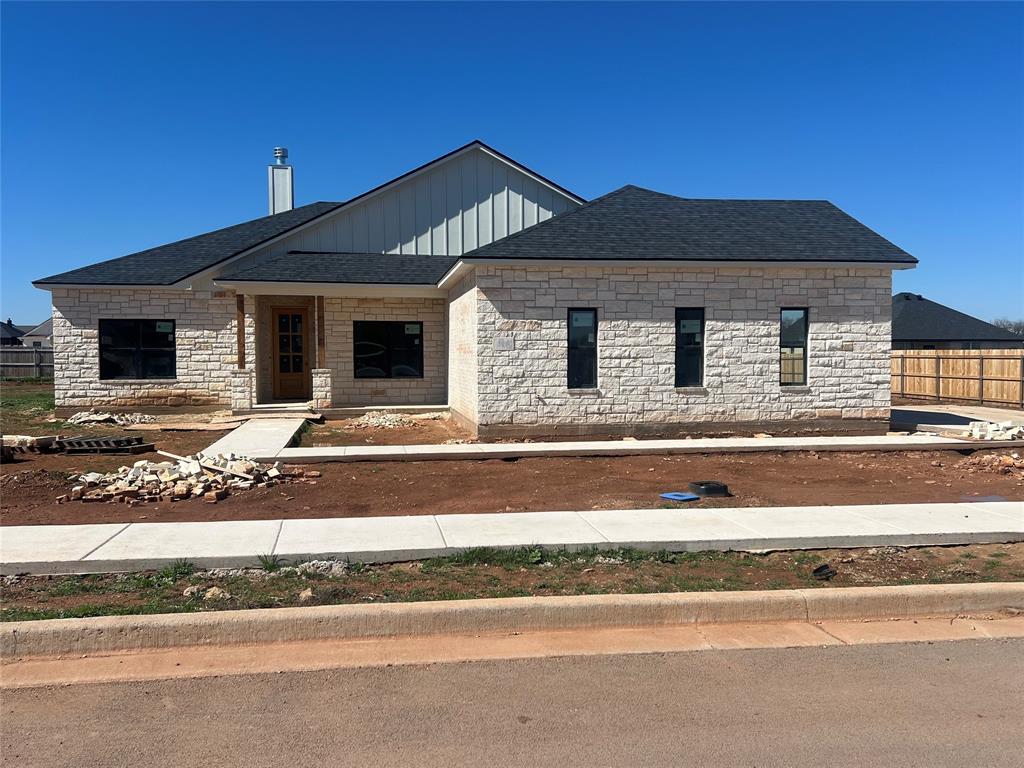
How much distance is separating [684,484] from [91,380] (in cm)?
1582

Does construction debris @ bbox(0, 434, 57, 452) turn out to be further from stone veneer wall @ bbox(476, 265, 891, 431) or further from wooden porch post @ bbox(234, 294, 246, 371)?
stone veneer wall @ bbox(476, 265, 891, 431)

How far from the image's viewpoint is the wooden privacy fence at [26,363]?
38156 millimetres

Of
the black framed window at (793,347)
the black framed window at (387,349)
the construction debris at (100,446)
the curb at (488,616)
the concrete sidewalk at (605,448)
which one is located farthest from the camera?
the black framed window at (387,349)

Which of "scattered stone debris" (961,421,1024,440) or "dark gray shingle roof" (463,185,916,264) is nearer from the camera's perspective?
"scattered stone debris" (961,421,1024,440)

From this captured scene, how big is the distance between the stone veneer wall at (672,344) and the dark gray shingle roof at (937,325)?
2972cm

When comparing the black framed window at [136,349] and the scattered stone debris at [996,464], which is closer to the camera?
the scattered stone debris at [996,464]

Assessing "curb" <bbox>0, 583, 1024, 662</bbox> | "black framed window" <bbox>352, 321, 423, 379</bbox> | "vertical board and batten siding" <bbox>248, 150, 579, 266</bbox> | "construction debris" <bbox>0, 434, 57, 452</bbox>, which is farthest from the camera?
"vertical board and batten siding" <bbox>248, 150, 579, 266</bbox>

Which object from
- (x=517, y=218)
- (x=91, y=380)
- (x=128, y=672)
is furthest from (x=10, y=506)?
(x=517, y=218)

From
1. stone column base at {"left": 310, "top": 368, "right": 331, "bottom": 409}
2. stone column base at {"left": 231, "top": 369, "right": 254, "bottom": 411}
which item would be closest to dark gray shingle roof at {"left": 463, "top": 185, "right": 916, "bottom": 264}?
stone column base at {"left": 310, "top": 368, "right": 331, "bottom": 409}

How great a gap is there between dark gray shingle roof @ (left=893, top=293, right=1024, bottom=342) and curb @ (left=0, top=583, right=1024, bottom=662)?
133 feet

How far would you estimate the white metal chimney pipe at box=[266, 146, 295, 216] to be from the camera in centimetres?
2638

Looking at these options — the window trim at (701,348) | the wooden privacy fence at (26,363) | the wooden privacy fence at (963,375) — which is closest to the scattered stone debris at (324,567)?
the window trim at (701,348)

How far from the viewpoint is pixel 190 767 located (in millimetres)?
3723

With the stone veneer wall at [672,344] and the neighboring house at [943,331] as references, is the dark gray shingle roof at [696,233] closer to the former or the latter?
the stone veneer wall at [672,344]
